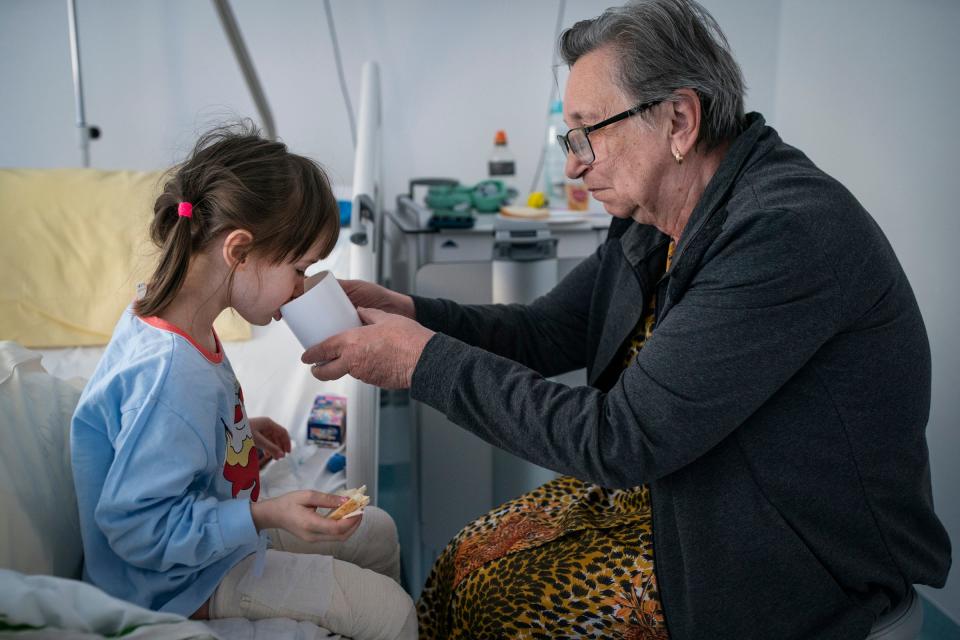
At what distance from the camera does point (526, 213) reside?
189 cm

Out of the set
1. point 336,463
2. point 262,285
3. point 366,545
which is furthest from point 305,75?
point 366,545

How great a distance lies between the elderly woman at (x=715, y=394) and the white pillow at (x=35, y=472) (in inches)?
14.2

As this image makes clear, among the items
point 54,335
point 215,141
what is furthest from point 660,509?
point 54,335

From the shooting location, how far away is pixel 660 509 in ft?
3.34

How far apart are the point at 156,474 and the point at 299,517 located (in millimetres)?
162

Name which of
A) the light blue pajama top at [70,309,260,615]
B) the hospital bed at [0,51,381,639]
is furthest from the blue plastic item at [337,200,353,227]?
the light blue pajama top at [70,309,260,615]

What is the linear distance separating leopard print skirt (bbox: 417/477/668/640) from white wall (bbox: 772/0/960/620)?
84cm

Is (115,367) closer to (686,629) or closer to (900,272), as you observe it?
(686,629)

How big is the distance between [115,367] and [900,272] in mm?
962

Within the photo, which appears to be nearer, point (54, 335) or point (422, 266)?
point (54, 335)

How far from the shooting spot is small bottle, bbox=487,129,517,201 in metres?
2.29

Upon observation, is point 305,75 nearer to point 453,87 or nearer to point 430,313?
point 453,87

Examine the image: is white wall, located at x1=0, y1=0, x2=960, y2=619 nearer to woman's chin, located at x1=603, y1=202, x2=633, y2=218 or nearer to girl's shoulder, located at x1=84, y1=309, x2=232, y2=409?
woman's chin, located at x1=603, y1=202, x2=633, y2=218

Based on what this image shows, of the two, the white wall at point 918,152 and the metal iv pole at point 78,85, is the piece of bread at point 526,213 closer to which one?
the white wall at point 918,152
